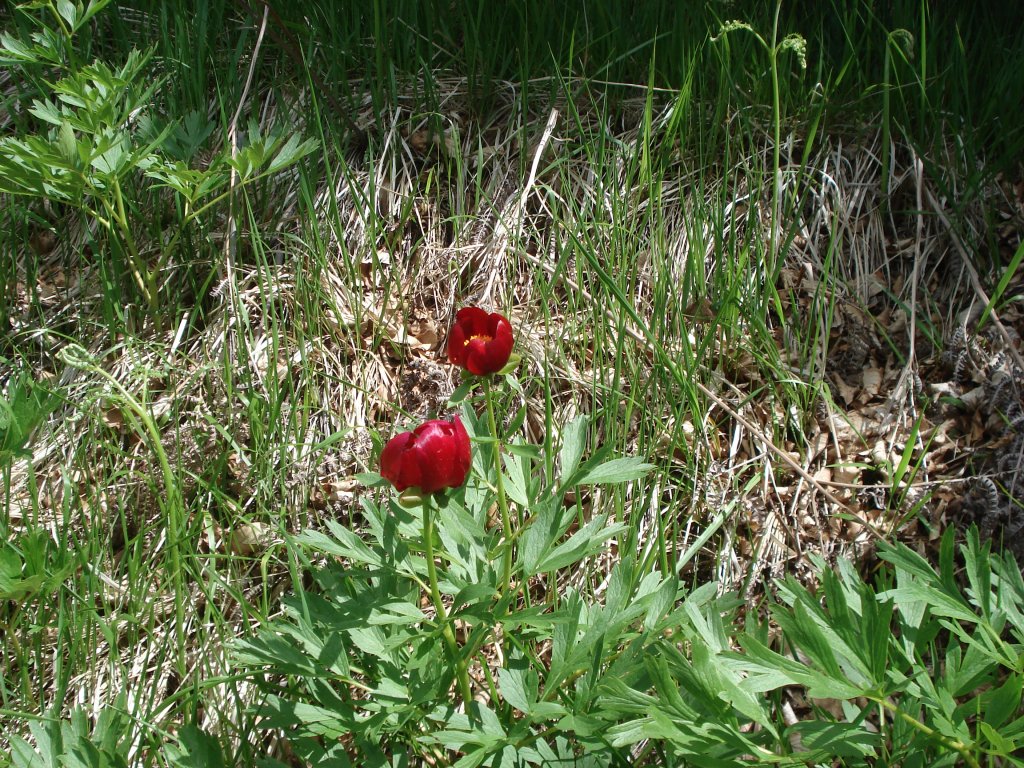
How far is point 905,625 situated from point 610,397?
90 cm

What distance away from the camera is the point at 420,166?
2809mm

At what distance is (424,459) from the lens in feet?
4.22

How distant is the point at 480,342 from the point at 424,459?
0.29 metres

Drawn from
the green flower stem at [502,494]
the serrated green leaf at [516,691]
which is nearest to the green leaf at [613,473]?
the green flower stem at [502,494]

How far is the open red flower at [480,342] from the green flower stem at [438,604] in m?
0.26

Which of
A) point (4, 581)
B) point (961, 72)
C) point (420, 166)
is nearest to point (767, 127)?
point (961, 72)

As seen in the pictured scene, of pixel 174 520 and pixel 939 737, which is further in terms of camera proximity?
pixel 174 520

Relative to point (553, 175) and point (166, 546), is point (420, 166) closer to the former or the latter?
point (553, 175)

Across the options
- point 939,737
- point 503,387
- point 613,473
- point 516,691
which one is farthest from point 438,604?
point 503,387

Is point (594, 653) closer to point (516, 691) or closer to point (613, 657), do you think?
point (516, 691)

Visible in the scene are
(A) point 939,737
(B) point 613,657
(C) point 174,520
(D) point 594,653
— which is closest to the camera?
(A) point 939,737

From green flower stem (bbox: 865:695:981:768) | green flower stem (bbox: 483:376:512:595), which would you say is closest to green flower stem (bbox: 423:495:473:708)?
green flower stem (bbox: 483:376:512:595)

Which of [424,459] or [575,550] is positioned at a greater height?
[424,459]

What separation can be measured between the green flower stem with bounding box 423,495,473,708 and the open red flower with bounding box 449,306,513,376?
26cm
